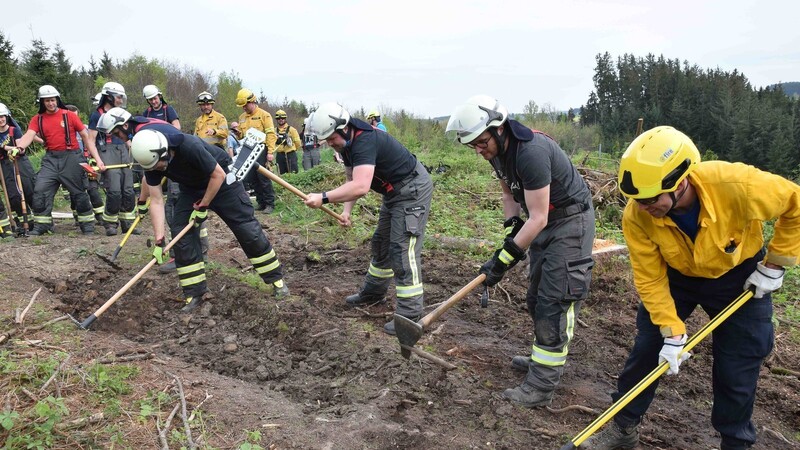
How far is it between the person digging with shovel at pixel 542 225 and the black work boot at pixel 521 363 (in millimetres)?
427

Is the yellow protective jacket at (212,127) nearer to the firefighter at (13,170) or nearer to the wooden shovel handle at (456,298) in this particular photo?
the firefighter at (13,170)

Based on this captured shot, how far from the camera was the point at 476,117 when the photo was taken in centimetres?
328

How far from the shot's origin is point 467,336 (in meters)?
4.70

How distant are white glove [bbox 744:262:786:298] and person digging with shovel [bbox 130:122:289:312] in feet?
13.1

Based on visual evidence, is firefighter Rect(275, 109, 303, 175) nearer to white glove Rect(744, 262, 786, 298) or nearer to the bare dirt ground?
the bare dirt ground

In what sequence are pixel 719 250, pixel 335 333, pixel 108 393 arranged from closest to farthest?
1. pixel 719 250
2. pixel 108 393
3. pixel 335 333

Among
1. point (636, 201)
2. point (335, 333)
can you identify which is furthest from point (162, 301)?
point (636, 201)

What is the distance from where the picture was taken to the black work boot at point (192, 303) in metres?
5.21

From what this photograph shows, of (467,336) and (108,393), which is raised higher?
(108,393)

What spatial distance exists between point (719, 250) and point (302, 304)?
11.8ft

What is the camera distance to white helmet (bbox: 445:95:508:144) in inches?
129

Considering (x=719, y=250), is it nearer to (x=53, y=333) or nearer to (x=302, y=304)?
(x=302, y=304)

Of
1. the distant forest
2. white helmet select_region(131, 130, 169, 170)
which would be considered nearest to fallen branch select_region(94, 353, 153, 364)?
white helmet select_region(131, 130, 169, 170)

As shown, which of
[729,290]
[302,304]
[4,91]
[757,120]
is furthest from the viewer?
[757,120]
